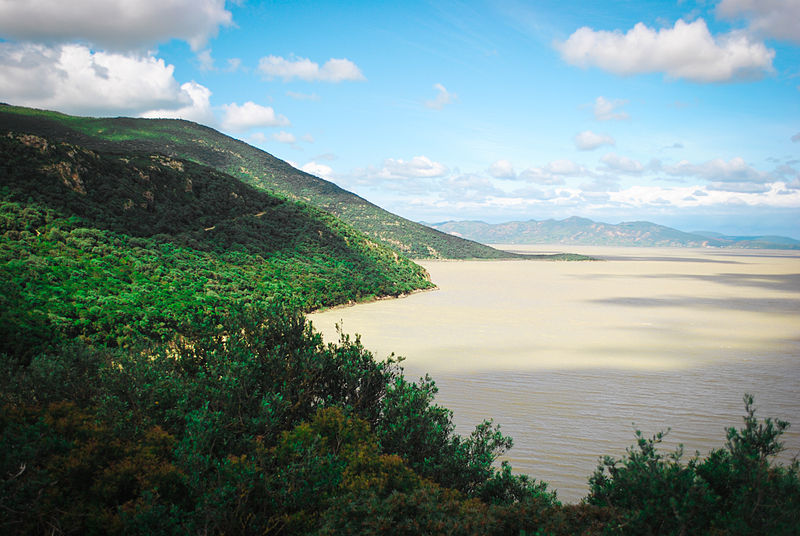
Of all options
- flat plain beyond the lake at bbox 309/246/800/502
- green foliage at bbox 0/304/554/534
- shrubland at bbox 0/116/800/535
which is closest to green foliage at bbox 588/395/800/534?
shrubland at bbox 0/116/800/535

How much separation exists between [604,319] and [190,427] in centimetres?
3428

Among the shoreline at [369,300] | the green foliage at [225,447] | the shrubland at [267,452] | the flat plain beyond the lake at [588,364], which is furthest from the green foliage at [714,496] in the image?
the shoreline at [369,300]

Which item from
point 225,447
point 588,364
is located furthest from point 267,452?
point 588,364

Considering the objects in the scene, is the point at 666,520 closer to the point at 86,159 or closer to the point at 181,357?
the point at 181,357

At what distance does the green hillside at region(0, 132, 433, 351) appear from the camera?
71.6 ft

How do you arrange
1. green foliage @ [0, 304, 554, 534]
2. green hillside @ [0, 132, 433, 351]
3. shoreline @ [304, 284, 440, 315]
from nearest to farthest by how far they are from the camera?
green foliage @ [0, 304, 554, 534], green hillside @ [0, 132, 433, 351], shoreline @ [304, 284, 440, 315]

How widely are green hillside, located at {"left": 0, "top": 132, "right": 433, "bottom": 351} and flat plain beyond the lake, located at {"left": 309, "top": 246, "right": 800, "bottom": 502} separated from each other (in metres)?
6.66

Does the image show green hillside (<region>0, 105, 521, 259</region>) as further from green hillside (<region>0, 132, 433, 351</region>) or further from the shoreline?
the shoreline

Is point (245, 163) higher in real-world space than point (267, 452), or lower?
higher

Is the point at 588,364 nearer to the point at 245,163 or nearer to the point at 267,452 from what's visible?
the point at 267,452

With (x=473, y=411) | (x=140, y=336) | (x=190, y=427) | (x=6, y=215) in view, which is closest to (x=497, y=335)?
(x=473, y=411)

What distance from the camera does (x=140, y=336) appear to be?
21.2 metres

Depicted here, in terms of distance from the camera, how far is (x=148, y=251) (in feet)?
110

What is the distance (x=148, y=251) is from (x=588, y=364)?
28585 mm
